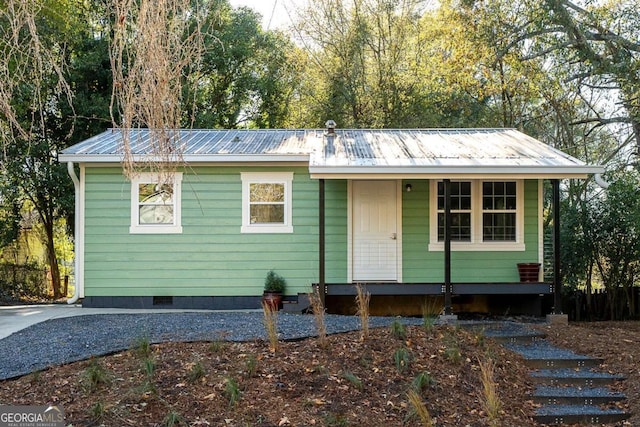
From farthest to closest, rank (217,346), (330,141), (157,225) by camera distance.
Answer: (330,141) → (157,225) → (217,346)

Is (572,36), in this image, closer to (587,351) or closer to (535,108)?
(587,351)

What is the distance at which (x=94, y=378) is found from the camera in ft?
17.9

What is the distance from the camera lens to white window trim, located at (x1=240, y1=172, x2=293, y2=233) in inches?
425

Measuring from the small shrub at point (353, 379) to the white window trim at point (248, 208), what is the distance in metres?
5.08

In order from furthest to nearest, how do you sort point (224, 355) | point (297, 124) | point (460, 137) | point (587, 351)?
point (297, 124) → point (460, 137) → point (587, 351) → point (224, 355)

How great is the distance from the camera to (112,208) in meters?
10.8

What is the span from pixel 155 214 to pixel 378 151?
4014mm

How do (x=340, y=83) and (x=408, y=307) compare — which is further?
(x=340, y=83)

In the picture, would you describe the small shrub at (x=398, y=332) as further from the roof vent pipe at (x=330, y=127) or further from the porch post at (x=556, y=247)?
the roof vent pipe at (x=330, y=127)

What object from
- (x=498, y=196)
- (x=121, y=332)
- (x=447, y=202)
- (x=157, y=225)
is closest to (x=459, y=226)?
(x=498, y=196)

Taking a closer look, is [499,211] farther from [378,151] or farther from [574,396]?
[574,396]

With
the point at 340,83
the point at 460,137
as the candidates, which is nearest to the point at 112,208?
the point at 460,137

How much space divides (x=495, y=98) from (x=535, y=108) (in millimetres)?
1297

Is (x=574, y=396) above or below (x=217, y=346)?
below
